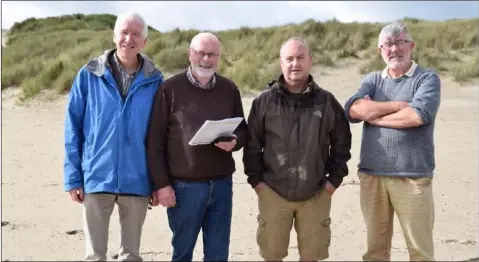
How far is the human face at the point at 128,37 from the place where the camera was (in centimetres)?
442

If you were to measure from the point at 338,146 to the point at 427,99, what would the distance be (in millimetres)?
718

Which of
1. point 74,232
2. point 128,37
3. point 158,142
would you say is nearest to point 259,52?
point 74,232

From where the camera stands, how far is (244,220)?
694 centimetres

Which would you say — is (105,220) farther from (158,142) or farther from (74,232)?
(74,232)

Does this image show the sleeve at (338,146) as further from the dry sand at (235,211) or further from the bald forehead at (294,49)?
the dry sand at (235,211)

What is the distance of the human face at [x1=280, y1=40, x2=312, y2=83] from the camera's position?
14.6 feet

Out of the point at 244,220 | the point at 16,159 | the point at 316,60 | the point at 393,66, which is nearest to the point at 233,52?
the point at 316,60

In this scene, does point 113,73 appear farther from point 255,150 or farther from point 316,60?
point 316,60

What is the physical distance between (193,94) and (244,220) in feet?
9.27

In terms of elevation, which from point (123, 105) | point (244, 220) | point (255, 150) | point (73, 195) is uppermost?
point (123, 105)

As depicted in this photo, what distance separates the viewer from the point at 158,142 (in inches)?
172

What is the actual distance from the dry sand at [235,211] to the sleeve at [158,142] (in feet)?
5.03

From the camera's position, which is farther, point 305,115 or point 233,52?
point 233,52

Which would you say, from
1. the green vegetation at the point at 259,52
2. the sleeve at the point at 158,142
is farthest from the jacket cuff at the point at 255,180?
the green vegetation at the point at 259,52
